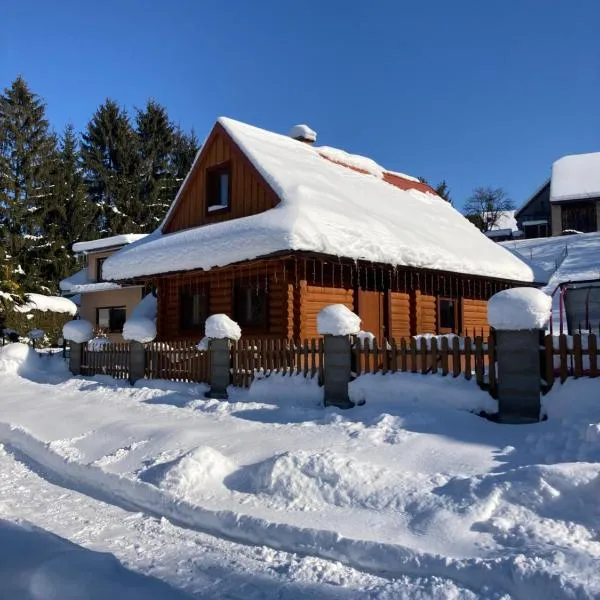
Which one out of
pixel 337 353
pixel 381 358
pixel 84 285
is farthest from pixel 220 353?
pixel 84 285

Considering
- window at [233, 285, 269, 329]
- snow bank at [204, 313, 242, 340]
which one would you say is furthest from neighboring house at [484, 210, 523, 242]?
snow bank at [204, 313, 242, 340]

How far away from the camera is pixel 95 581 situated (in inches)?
139

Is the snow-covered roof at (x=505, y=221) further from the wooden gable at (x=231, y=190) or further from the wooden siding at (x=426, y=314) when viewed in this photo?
the wooden gable at (x=231, y=190)

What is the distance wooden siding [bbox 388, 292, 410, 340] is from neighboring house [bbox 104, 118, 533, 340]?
5 cm

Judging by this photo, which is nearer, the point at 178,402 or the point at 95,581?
the point at 95,581

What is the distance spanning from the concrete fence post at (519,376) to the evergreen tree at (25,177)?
107ft

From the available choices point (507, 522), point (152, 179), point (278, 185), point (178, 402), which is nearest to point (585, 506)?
point (507, 522)

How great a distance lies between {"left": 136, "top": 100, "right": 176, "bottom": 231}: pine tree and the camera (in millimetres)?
42062

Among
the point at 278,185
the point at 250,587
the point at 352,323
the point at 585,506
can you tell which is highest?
the point at 278,185

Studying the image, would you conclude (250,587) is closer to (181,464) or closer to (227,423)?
(181,464)

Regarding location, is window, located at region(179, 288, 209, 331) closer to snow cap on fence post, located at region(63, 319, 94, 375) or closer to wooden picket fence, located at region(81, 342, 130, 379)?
wooden picket fence, located at region(81, 342, 130, 379)

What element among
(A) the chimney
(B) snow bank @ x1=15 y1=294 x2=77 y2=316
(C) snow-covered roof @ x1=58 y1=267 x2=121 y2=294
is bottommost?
(B) snow bank @ x1=15 y1=294 x2=77 y2=316

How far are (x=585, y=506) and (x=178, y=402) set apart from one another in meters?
7.57

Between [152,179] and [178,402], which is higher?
[152,179]
